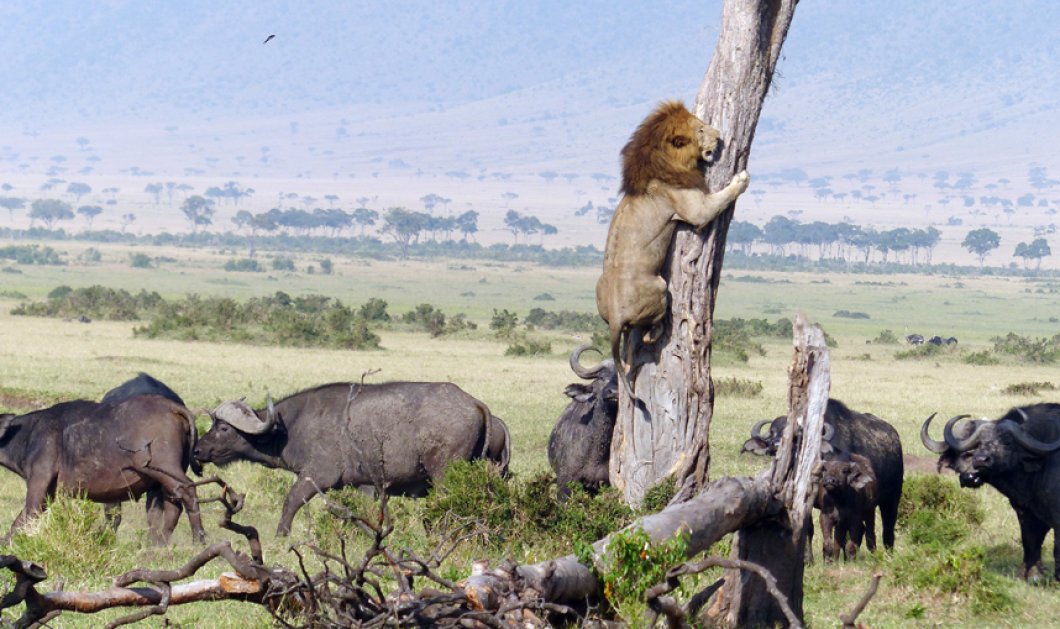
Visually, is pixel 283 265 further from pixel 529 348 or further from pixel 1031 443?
pixel 1031 443

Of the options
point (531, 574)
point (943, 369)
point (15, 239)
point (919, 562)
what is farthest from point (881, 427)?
point (15, 239)

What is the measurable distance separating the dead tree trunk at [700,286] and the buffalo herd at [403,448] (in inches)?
51.9

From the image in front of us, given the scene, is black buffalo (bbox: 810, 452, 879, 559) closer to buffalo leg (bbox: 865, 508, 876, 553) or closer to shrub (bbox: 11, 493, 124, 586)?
buffalo leg (bbox: 865, 508, 876, 553)

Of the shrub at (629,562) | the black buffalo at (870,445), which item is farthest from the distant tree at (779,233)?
the shrub at (629,562)

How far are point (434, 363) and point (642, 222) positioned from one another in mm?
23564

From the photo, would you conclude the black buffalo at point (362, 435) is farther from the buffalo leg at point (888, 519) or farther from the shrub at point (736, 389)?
the shrub at point (736, 389)

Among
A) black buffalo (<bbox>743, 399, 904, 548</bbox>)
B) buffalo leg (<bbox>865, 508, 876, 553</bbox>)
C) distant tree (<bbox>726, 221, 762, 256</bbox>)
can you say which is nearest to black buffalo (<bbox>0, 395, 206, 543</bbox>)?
black buffalo (<bbox>743, 399, 904, 548</bbox>)

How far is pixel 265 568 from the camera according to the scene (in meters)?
5.61

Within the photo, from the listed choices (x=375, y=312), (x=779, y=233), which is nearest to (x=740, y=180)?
(x=375, y=312)

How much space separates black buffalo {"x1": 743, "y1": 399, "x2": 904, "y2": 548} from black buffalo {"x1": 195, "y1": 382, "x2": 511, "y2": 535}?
8.14ft

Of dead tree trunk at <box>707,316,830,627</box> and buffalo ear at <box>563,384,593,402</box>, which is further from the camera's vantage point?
Answer: buffalo ear at <box>563,384,593,402</box>

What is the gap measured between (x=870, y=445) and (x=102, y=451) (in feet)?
22.3

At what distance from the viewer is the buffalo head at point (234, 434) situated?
13281mm

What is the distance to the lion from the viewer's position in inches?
366
